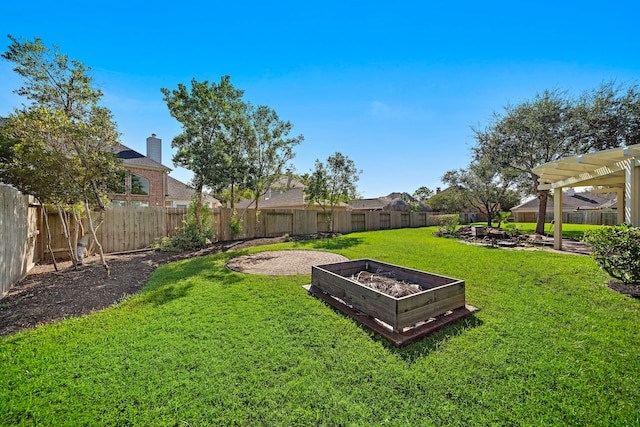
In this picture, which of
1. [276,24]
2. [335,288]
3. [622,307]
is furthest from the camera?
[276,24]

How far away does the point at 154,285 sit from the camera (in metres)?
5.40

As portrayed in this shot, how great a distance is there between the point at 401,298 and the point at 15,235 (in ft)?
24.0

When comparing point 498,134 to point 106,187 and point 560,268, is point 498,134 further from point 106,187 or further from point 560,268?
point 106,187

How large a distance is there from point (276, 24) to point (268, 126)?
5279mm

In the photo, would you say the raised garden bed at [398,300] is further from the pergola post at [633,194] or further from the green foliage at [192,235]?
the green foliage at [192,235]

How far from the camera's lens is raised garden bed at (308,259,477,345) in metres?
3.15

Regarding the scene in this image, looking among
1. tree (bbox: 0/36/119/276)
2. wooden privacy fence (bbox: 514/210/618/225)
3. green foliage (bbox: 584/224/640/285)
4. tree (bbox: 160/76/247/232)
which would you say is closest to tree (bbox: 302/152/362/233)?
tree (bbox: 160/76/247/232)

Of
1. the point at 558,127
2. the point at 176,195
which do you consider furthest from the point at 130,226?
the point at 558,127

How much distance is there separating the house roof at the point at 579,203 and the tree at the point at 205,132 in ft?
122

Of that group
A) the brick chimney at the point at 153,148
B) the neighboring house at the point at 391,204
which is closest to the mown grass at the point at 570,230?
the neighboring house at the point at 391,204

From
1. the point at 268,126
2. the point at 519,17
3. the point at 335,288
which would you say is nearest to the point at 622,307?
the point at 335,288

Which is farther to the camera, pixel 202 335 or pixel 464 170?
pixel 464 170

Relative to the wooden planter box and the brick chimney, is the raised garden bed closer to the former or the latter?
the wooden planter box

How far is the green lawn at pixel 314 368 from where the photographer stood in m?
2.00
